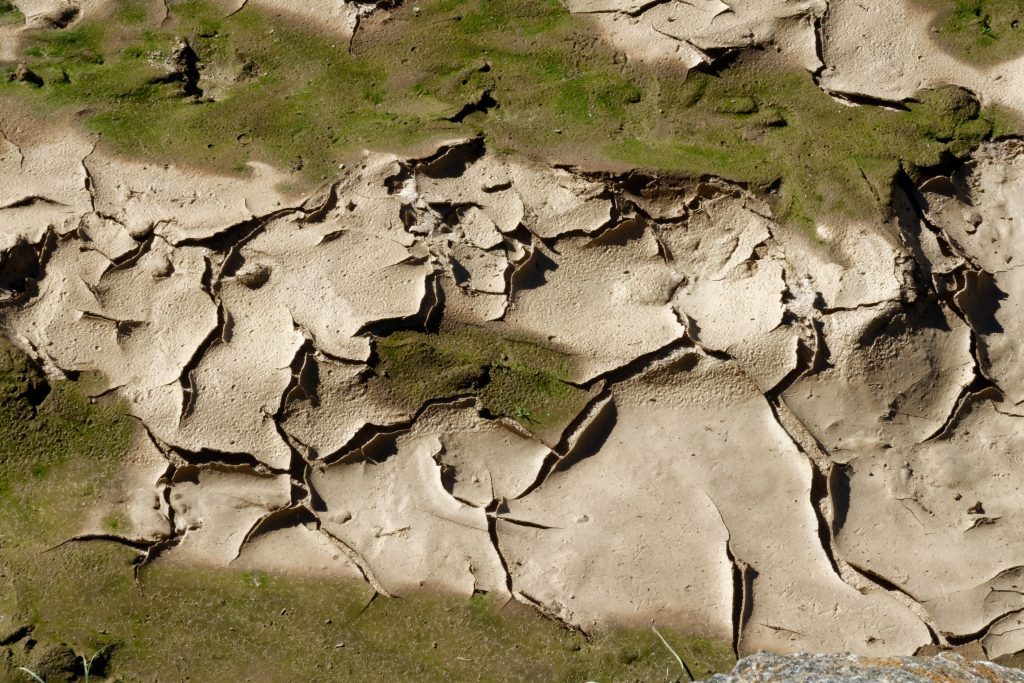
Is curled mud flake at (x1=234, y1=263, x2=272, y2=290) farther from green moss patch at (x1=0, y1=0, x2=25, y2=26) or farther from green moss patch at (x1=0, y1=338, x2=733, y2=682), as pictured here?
green moss patch at (x1=0, y1=0, x2=25, y2=26)

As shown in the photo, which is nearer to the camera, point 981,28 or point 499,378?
point 499,378

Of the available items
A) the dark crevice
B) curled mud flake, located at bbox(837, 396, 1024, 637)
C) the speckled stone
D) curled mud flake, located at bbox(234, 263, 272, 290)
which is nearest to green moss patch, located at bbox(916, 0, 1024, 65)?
curled mud flake, located at bbox(837, 396, 1024, 637)

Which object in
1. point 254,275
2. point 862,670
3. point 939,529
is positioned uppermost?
point 254,275

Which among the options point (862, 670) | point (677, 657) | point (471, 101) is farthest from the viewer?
point (471, 101)

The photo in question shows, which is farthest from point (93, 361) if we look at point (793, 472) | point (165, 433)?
point (793, 472)

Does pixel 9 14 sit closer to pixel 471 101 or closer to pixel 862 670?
pixel 471 101

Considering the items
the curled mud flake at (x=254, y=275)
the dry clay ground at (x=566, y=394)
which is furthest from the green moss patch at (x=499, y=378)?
the curled mud flake at (x=254, y=275)

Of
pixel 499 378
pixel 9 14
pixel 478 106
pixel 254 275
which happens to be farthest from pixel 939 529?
pixel 9 14
